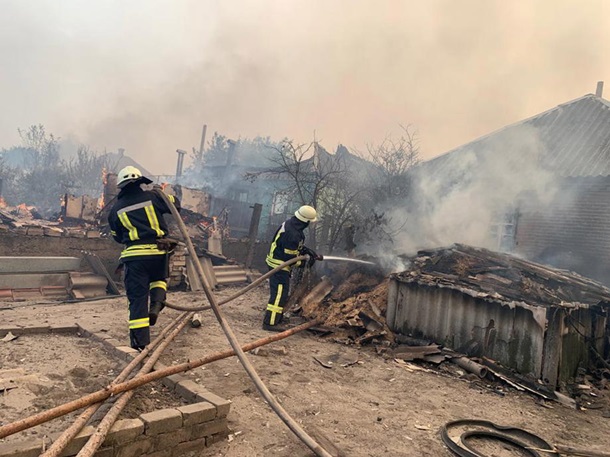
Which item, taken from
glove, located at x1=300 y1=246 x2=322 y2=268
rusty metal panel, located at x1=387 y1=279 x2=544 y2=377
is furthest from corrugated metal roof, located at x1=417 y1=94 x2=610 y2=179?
glove, located at x1=300 y1=246 x2=322 y2=268

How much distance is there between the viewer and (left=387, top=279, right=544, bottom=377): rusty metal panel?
505 centimetres

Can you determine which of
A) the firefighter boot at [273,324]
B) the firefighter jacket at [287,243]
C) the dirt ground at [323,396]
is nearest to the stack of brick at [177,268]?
the dirt ground at [323,396]

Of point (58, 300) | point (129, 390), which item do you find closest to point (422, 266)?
point (129, 390)

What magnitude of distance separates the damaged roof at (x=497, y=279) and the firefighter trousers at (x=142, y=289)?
3.77 meters

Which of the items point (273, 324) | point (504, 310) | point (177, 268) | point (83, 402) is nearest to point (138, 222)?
point (83, 402)

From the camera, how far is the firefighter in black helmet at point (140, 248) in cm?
441

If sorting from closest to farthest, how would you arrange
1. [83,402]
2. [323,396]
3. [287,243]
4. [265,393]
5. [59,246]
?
[83,402] → [265,393] → [323,396] → [287,243] → [59,246]

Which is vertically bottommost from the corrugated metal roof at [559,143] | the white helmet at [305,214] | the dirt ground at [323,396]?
the dirt ground at [323,396]

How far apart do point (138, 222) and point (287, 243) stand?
2648 millimetres

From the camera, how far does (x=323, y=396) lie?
412 cm

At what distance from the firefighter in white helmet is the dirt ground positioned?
0.53 metres

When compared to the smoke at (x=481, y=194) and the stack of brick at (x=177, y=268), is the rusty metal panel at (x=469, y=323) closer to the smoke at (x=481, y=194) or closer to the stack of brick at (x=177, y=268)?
the smoke at (x=481, y=194)

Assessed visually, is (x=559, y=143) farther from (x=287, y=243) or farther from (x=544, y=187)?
(x=287, y=243)

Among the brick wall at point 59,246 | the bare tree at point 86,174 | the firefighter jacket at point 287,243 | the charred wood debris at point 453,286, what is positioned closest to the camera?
the charred wood debris at point 453,286
